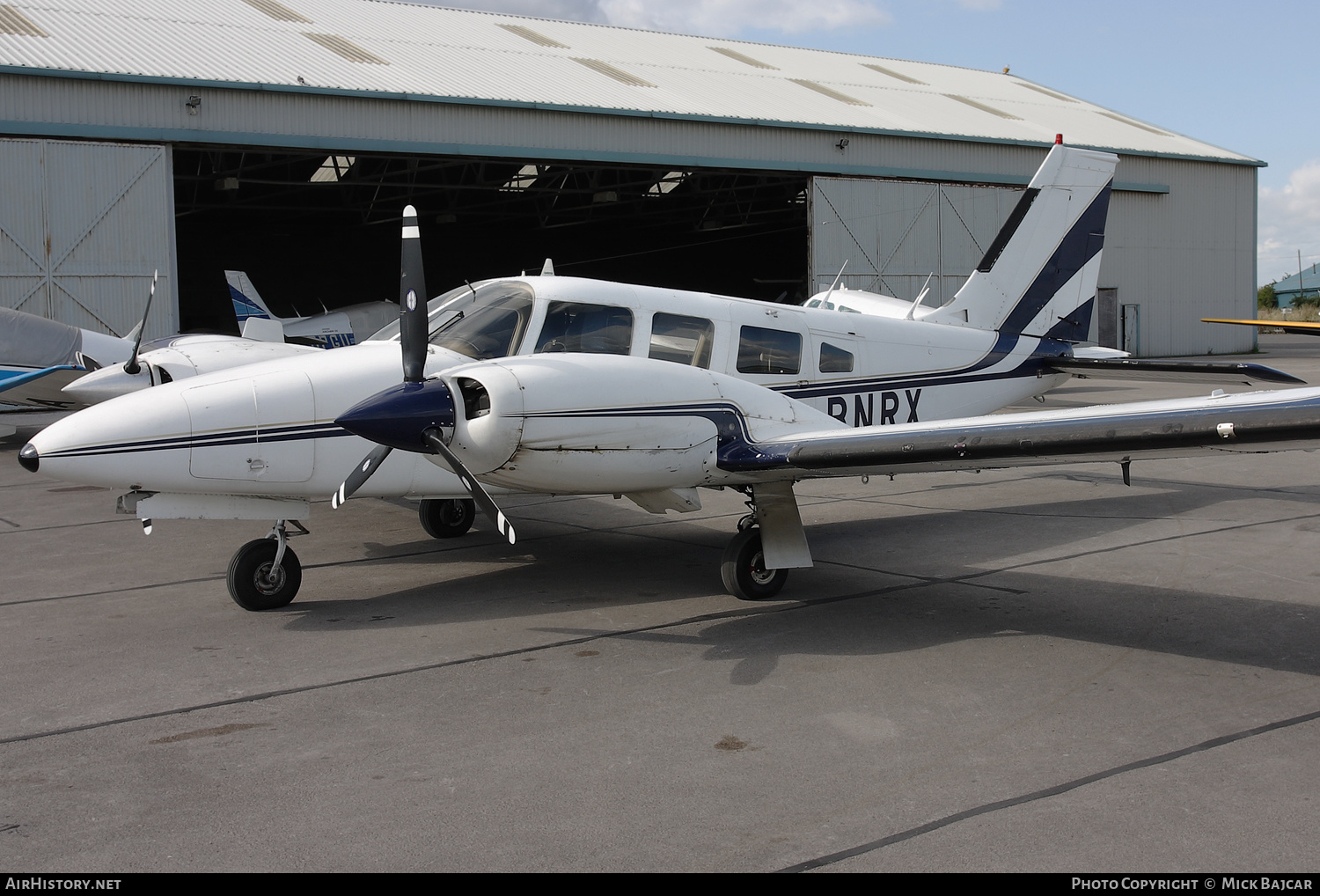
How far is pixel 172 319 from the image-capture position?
2272 centimetres

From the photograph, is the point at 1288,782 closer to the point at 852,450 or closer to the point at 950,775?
the point at 950,775

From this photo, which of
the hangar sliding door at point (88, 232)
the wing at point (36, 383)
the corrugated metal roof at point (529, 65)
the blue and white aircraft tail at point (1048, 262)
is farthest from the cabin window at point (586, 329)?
the corrugated metal roof at point (529, 65)

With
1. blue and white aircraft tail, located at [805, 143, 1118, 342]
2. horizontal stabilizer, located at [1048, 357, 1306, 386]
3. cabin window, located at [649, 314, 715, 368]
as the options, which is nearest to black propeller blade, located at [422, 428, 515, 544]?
cabin window, located at [649, 314, 715, 368]

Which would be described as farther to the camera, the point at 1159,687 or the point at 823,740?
the point at 1159,687

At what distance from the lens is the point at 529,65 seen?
2969cm

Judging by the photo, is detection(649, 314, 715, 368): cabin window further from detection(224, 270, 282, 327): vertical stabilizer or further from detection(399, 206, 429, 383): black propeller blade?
detection(224, 270, 282, 327): vertical stabilizer

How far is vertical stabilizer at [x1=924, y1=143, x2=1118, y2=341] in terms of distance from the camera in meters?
12.0

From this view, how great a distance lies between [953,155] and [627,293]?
27896 millimetres

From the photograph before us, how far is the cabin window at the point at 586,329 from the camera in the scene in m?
7.95

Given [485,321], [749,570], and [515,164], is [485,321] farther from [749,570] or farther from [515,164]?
[515,164]

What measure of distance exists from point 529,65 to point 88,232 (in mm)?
12750

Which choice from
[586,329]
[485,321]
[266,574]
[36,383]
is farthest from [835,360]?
[36,383]

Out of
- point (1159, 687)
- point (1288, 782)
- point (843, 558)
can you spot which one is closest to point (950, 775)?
point (1288, 782)
